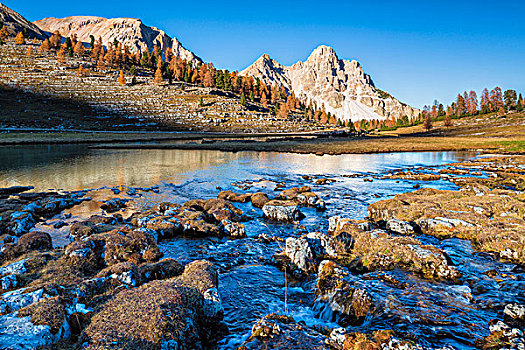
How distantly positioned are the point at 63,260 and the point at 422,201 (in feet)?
73.8

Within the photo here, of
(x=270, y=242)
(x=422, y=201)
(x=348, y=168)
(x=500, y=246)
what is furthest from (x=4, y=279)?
(x=348, y=168)

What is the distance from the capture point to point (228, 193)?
2636cm

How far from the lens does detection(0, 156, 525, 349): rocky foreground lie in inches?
271

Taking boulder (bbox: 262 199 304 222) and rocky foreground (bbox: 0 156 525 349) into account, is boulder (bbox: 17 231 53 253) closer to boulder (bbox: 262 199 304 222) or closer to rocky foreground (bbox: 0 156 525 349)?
rocky foreground (bbox: 0 156 525 349)

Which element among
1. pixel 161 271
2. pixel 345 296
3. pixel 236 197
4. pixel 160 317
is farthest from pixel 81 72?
pixel 345 296

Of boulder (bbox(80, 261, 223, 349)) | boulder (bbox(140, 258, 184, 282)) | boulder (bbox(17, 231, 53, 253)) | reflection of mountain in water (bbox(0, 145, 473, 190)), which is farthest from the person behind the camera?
reflection of mountain in water (bbox(0, 145, 473, 190))

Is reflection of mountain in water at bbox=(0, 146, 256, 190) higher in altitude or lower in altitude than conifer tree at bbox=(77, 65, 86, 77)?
lower

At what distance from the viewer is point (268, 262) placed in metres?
13.3

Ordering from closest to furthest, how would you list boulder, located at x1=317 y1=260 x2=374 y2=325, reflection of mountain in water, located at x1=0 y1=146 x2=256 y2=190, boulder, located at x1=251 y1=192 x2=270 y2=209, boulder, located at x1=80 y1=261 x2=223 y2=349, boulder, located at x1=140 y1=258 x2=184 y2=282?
boulder, located at x1=80 y1=261 x2=223 y2=349 → boulder, located at x1=317 y1=260 x2=374 y2=325 → boulder, located at x1=140 y1=258 x2=184 y2=282 → boulder, located at x1=251 y1=192 x2=270 y2=209 → reflection of mountain in water, located at x1=0 y1=146 x2=256 y2=190

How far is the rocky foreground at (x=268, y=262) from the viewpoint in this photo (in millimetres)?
6891

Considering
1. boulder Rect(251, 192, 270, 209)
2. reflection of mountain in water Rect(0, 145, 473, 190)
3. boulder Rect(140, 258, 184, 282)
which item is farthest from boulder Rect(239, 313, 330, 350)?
reflection of mountain in water Rect(0, 145, 473, 190)

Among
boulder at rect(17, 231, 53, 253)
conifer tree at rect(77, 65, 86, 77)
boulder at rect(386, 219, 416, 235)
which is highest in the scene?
conifer tree at rect(77, 65, 86, 77)

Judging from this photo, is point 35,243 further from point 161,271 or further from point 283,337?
point 283,337

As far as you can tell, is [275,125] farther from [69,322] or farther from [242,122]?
[69,322]
